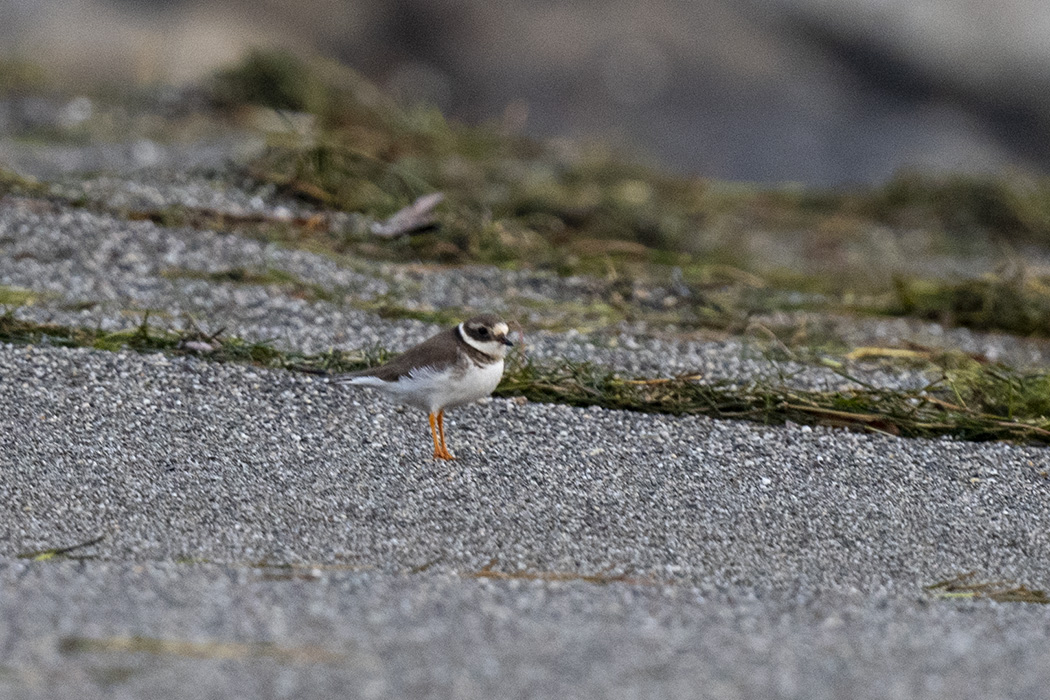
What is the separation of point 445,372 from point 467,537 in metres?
0.68

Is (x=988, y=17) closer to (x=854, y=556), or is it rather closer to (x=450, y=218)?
(x=450, y=218)

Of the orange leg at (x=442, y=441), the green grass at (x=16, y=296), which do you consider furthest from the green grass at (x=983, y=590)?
the green grass at (x=16, y=296)

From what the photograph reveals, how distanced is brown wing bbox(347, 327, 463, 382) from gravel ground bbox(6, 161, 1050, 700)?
0.59ft

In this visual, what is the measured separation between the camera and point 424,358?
4.04 meters

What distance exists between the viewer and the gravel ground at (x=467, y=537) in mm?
2510

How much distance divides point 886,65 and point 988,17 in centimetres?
97

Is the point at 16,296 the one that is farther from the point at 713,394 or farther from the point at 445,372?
the point at 713,394

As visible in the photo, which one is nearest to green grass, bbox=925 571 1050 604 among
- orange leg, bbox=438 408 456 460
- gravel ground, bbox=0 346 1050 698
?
gravel ground, bbox=0 346 1050 698

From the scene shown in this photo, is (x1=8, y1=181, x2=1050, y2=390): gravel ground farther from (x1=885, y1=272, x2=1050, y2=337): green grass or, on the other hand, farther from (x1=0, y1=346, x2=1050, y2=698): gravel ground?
(x1=0, y1=346, x2=1050, y2=698): gravel ground

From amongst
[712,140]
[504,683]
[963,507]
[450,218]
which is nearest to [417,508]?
[504,683]

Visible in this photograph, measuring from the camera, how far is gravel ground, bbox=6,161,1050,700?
2.51 metres

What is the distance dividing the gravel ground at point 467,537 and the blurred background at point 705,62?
6.94 metres

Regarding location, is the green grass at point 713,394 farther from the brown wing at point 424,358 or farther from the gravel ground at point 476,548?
the brown wing at point 424,358

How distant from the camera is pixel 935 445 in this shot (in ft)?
14.0
